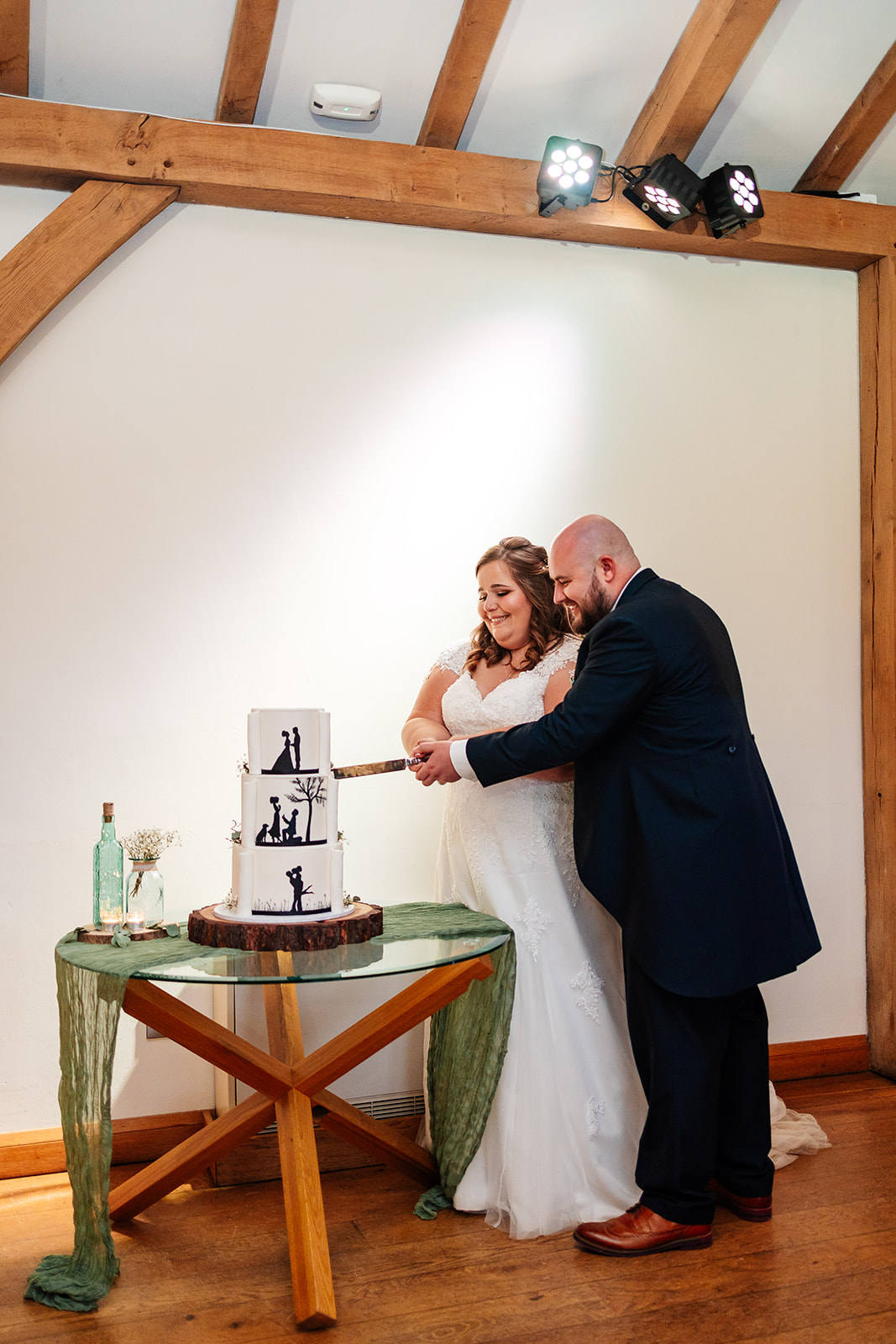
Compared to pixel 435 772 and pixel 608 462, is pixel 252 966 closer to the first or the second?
pixel 435 772

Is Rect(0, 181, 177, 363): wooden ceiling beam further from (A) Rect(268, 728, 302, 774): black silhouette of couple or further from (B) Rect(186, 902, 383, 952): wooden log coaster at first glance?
(B) Rect(186, 902, 383, 952): wooden log coaster

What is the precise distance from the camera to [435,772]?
3.10 meters

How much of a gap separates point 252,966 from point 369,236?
2638 mm

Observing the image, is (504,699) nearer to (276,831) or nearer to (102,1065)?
(276,831)

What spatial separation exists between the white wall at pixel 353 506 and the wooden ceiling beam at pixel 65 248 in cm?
13

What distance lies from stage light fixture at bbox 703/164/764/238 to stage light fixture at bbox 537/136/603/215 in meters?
0.47

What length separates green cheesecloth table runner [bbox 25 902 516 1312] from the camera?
258 centimetres

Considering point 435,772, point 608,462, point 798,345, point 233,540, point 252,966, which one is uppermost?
point 798,345

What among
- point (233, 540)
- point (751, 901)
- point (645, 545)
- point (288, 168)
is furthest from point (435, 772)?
point (288, 168)

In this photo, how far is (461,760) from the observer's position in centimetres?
303

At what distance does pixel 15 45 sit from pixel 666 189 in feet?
7.23

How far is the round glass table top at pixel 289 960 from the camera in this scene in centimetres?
237

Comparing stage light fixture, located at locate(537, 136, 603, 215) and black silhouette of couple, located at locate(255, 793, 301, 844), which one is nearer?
black silhouette of couple, located at locate(255, 793, 301, 844)

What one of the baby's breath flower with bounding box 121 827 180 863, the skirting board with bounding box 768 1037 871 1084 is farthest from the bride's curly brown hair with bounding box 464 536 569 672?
the skirting board with bounding box 768 1037 871 1084
